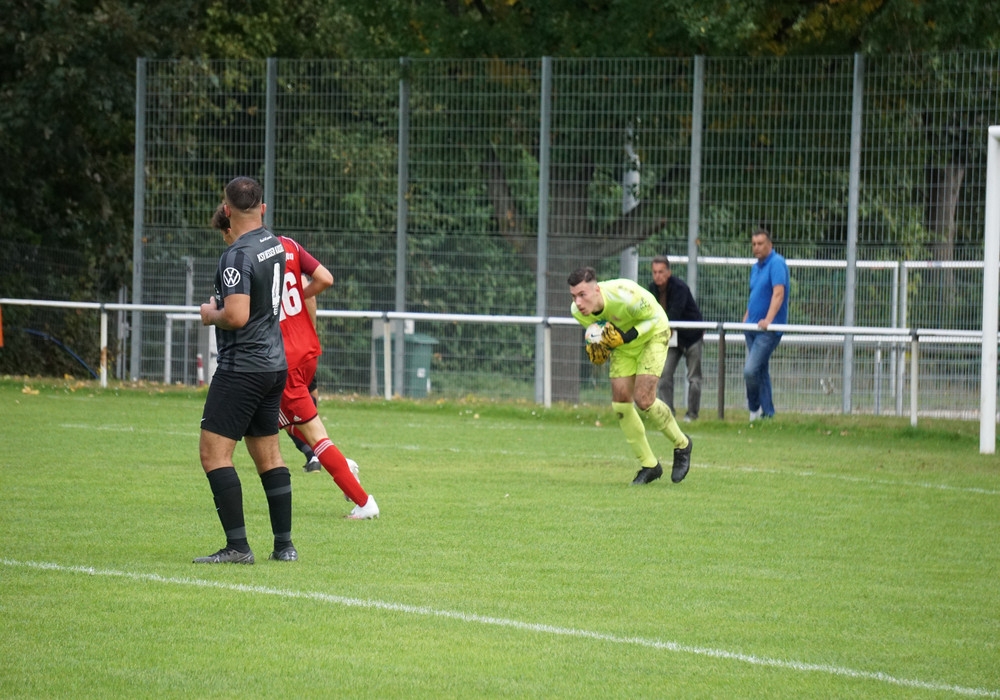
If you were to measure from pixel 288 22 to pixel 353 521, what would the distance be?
2036 cm

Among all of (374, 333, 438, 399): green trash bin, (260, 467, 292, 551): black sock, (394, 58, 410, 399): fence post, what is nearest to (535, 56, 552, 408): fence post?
(374, 333, 438, 399): green trash bin

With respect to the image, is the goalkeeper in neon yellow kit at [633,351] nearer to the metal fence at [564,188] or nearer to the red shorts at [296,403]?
the red shorts at [296,403]

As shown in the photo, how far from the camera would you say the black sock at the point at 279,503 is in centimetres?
799

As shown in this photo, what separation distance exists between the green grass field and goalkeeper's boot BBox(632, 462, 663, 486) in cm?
11

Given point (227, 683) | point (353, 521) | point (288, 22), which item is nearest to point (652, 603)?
point (227, 683)

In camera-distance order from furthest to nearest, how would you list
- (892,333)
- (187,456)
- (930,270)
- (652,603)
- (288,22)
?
(288,22) → (930,270) → (892,333) → (187,456) → (652,603)

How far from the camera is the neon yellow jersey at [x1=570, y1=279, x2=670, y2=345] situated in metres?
11.6

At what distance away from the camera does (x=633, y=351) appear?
11.9 meters

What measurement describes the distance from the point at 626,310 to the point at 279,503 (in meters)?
4.36

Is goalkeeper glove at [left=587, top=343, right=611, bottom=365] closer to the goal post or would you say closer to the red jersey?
the red jersey

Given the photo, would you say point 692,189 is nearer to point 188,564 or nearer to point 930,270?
point 930,270

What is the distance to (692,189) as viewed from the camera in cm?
1903

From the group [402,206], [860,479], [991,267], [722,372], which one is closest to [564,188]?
[402,206]

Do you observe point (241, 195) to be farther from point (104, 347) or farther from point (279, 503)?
point (104, 347)
